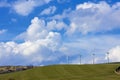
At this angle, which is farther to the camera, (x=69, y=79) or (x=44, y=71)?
(x=44, y=71)

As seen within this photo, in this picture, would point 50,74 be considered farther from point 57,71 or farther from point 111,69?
point 111,69

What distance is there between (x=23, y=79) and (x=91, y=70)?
44829 millimetres

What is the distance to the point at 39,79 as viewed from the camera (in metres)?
163

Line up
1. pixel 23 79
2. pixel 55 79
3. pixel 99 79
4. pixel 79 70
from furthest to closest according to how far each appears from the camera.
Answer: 1. pixel 79 70
2. pixel 23 79
3. pixel 55 79
4. pixel 99 79

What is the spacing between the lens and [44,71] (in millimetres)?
199500

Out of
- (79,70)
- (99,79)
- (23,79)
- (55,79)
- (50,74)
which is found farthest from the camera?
(79,70)

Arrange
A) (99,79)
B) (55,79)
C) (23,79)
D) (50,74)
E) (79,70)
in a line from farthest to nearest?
(79,70), (50,74), (23,79), (55,79), (99,79)

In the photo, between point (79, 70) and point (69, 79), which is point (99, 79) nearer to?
point (69, 79)

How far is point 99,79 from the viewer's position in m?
145

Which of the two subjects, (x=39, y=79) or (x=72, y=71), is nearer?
(x=39, y=79)

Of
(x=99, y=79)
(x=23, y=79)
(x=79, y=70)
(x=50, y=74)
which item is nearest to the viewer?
(x=99, y=79)

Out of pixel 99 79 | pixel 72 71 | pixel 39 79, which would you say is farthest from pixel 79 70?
pixel 99 79

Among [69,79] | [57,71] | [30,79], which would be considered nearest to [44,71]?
[57,71]

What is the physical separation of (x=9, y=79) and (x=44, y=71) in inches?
1282
